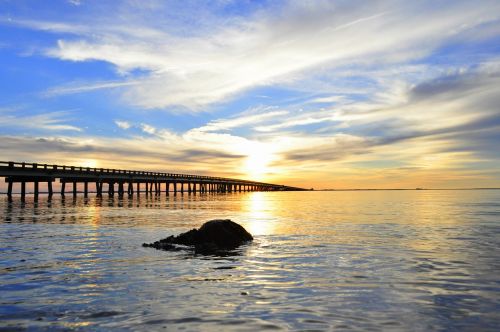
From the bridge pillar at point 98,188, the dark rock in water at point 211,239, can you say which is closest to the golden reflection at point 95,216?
the dark rock in water at point 211,239

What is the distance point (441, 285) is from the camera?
811 centimetres

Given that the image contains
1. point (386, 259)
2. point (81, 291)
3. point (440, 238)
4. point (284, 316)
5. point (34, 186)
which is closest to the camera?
point (284, 316)

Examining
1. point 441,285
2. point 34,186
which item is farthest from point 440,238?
point 34,186

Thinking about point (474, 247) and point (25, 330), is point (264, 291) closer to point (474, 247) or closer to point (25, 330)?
point (25, 330)

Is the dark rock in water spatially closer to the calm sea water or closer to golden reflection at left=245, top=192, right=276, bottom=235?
the calm sea water

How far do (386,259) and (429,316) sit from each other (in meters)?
5.27

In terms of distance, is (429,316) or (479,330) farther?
(429,316)

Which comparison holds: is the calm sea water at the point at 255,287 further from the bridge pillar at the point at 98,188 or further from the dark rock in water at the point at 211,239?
the bridge pillar at the point at 98,188

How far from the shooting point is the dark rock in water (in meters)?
13.7

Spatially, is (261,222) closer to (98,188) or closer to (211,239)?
(211,239)

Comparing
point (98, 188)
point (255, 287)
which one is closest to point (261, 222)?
point (255, 287)

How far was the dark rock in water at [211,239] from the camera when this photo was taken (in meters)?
13.7

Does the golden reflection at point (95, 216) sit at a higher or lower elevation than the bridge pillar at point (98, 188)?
lower

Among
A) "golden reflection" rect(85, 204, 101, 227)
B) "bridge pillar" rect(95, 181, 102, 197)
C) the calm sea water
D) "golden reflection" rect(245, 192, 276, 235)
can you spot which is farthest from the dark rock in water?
"bridge pillar" rect(95, 181, 102, 197)
